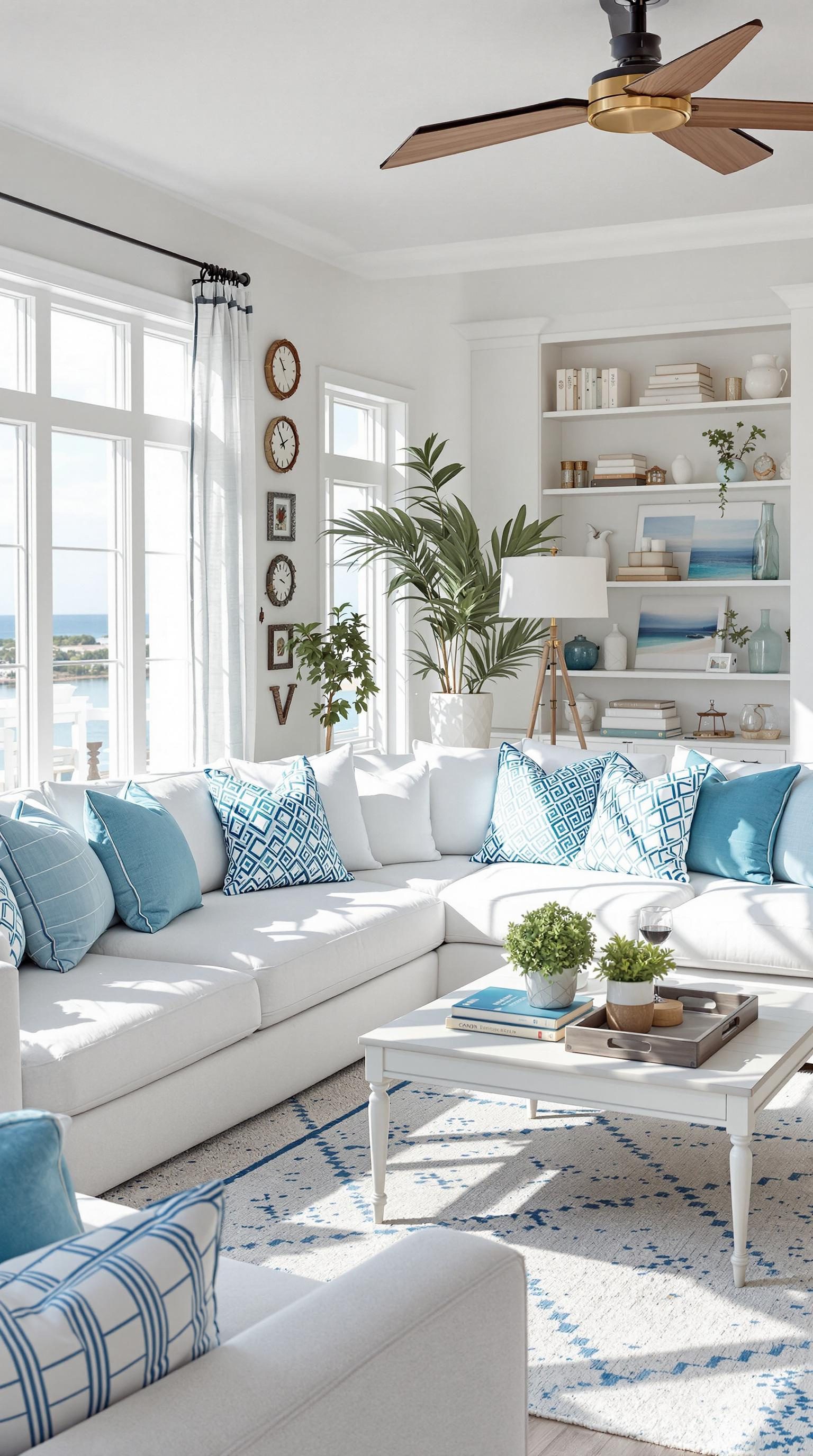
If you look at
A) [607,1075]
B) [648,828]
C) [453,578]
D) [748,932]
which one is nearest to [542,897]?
[648,828]

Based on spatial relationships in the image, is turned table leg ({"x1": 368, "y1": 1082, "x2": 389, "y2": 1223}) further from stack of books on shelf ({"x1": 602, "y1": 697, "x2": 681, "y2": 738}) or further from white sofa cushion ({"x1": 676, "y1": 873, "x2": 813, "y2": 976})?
stack of books on shelf ({"x1": 602, "y1": 697, "x2": 681, "y2": 738})

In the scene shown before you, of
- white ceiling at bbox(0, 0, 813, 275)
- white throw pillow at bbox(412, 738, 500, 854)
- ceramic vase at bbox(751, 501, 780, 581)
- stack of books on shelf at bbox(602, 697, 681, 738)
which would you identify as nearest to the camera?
white ceiling at bbox(0, 0, 813, 275)

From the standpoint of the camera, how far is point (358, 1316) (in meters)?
1.30

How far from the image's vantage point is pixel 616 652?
7.01 meters

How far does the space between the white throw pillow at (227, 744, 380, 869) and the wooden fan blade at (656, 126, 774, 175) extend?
225cm

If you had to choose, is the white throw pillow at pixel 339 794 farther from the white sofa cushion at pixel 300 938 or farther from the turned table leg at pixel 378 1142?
the turned table leg at pixel 378 1142

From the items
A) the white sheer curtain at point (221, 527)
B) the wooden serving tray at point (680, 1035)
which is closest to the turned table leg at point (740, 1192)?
the wooden serving tray at point (680, 1035)

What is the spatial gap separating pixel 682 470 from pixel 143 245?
308 centimetres

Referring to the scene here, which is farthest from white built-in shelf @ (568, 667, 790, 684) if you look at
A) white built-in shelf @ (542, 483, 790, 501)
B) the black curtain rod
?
the black curtain rod

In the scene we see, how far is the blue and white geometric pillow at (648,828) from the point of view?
440 cm

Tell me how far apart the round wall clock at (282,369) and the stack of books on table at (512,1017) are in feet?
11.0

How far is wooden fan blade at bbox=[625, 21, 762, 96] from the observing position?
2.71 meters

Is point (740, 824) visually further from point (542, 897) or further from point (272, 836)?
point (272, 836)

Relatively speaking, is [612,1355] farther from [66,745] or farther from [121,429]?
[121,429]
